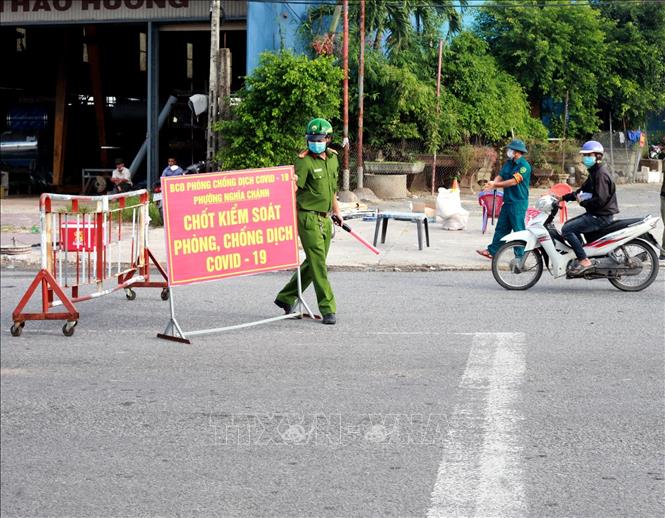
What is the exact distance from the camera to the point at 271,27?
2800 cm

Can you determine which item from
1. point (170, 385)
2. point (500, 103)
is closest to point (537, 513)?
point (170, 385)

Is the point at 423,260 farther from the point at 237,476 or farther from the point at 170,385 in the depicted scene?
the point at 237,476

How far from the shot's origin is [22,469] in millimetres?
5629

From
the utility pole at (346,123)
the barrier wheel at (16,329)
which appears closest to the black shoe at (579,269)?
the barrier wheel at (16,329)

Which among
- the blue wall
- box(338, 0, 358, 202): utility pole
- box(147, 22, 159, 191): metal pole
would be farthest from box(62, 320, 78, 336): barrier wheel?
box(147, 22, 159, 191): metal pole

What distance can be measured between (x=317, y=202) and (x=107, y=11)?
2042 cm

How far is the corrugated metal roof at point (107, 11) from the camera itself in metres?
27.5

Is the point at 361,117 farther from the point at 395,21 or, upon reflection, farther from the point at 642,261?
the point at 642,261

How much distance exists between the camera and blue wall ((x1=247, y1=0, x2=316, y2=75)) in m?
26.8

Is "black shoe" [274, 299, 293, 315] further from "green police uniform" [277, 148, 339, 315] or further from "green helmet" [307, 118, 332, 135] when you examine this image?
"green helmet" [307, 118, 332, 135]

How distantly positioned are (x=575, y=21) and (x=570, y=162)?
4.94m

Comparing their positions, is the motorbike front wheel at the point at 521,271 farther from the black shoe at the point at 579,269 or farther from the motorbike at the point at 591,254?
the black shoe at the point at 579,269

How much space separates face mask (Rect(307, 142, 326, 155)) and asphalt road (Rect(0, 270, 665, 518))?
168cm

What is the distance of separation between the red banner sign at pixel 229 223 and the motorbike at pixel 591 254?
3258 mm
